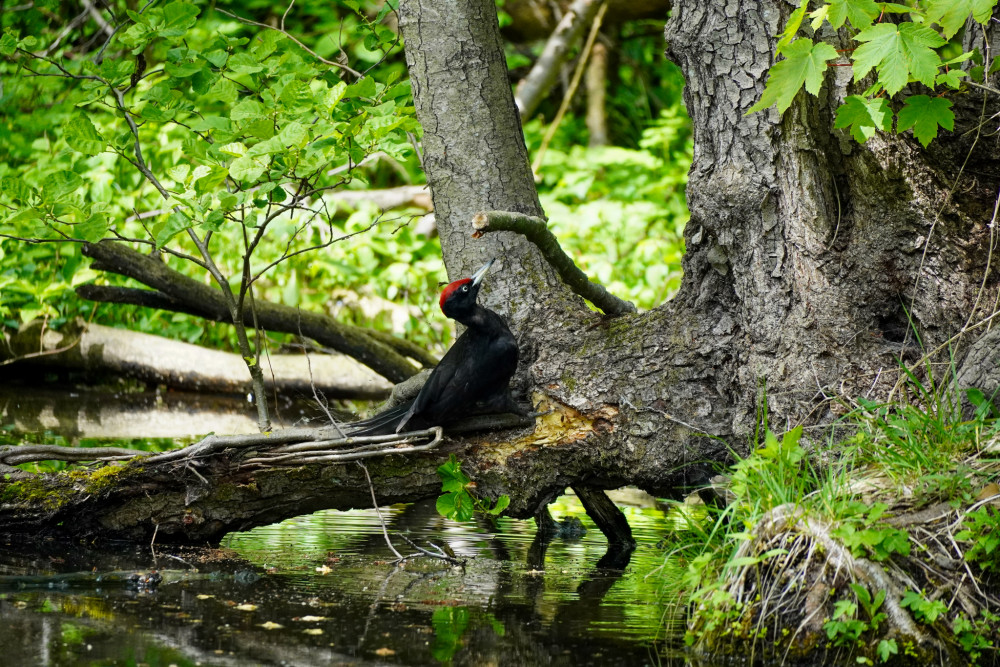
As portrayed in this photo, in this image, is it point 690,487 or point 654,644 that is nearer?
point 654,644

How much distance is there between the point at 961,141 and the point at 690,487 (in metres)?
1.52

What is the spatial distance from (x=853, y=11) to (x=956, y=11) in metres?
0.23

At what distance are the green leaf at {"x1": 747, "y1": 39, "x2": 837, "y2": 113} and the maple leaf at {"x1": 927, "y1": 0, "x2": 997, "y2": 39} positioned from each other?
246 mm

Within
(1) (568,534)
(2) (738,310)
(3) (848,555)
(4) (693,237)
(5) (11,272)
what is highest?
(5) (11,272)

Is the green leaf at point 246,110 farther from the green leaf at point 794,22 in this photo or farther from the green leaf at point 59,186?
the green leaf at point 794,22

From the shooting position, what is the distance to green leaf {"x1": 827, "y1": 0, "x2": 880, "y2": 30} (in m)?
2.42

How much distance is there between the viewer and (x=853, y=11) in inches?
96.0

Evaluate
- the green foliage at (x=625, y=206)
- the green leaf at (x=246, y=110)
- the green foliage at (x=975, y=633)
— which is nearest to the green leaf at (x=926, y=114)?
the green foliage at (x=975, y=633)

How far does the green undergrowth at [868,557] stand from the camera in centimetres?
260

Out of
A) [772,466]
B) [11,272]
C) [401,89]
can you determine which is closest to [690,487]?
[772,466]

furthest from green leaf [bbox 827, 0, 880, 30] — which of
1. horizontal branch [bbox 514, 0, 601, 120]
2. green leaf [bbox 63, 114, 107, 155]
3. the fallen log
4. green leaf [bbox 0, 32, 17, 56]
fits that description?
horizontal branch [bbox 514, 0, 601, 120]

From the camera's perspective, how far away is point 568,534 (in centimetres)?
477

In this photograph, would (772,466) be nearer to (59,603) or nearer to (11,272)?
(59,603)

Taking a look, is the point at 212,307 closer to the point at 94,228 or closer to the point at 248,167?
the point at 94,228
